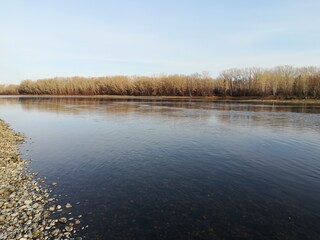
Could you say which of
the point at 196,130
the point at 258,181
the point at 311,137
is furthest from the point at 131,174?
the point at 311,137

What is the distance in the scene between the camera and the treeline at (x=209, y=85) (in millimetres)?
106562

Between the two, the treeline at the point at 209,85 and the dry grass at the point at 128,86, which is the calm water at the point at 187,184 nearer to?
the treeline at the point at 209,85

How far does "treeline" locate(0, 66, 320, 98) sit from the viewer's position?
350 ft

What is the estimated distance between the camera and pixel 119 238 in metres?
7.98

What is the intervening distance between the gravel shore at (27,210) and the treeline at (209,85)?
356ft

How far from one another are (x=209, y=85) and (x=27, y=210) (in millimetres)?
129337

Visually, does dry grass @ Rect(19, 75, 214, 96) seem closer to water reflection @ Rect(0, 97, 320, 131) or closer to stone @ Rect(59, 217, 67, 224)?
water reflection @ Rect(0, 97, 320, 131)

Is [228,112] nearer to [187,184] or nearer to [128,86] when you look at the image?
[187,184]

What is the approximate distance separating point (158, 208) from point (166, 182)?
2.78 m

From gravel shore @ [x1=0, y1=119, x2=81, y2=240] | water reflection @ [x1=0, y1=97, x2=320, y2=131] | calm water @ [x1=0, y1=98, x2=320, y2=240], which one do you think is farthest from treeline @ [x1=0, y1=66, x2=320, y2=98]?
gravel shore @ [x1=0, y1=119, x2=81, y2=240]

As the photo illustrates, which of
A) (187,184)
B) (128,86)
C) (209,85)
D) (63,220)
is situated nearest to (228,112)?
(187,184)

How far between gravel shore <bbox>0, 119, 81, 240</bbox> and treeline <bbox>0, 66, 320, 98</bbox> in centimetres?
10842

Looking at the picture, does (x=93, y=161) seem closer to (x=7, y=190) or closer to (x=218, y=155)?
(x=7, y=190)

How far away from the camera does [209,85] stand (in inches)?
5202
